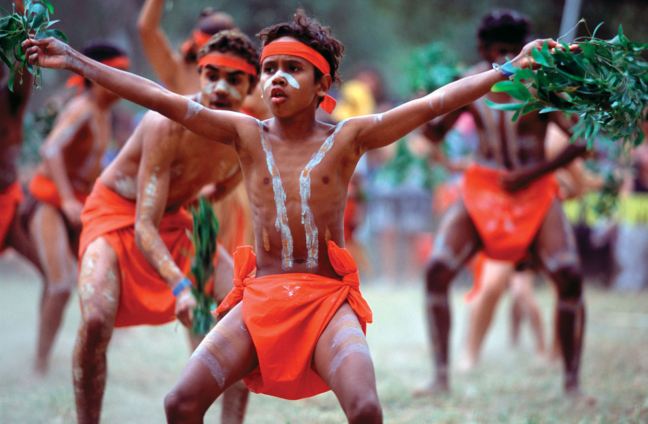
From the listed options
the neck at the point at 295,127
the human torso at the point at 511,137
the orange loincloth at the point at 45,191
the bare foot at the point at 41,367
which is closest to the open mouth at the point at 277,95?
the neck at the point at 295,127

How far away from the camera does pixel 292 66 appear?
12.2ft

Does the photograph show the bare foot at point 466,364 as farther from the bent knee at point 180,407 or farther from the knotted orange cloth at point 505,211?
the bent knee at point 180,407

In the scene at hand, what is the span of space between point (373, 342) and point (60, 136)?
11.4 ft

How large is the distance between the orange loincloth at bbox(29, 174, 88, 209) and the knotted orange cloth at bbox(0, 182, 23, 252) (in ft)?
0.86

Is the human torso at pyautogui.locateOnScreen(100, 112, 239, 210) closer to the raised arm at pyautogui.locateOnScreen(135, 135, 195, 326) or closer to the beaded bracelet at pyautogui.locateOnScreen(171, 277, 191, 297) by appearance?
the raised arm at pyautogui.locateOnScreen(135, 135, 195, 326)

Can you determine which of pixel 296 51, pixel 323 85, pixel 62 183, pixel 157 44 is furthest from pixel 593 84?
pixel 62 183

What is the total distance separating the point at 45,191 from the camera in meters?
6.62

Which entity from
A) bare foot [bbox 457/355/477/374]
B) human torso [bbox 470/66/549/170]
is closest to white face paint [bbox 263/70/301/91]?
human torso [bbox 470/66/549/170]

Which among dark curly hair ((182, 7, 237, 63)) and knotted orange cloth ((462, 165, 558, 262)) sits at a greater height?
dark curly hair ((182, 7, 237, 63))

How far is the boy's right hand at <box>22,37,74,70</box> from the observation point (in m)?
3.49

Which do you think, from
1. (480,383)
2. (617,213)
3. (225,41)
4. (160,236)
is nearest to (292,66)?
(225,41)

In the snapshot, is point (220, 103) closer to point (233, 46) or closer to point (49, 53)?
point (233, 46)

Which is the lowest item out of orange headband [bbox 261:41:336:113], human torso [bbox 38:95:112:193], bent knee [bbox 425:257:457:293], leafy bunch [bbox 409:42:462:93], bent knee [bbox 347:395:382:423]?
bent knee [bbox 347:395:382:423]

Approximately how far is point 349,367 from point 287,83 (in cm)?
120
